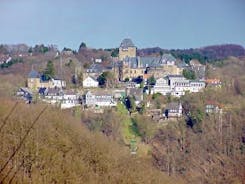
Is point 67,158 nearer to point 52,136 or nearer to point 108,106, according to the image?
point 52,136

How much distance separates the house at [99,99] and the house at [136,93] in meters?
0.32

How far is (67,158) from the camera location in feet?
16.0

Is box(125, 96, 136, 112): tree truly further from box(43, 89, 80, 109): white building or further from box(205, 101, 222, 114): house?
box(205, 101, 222, 114): house

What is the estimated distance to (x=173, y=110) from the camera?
30.5 feet

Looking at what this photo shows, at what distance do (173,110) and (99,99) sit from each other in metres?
1.28

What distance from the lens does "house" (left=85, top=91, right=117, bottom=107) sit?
9.63 meters

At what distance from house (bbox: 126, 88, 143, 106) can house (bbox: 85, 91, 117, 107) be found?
32 cm

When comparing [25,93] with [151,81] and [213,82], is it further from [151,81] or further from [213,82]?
[213,82]

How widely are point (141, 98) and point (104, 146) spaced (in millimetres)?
4186

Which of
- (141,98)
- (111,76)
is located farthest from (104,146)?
(111,76)

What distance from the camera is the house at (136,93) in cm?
968

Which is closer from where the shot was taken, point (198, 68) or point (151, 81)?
point (151, 81)

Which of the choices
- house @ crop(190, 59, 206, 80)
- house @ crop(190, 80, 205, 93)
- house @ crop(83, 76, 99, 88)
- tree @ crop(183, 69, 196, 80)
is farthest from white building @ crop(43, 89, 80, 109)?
house @ crop(190, 59, 206, 80)

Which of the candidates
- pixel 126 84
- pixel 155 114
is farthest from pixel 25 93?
pixel 155 114
